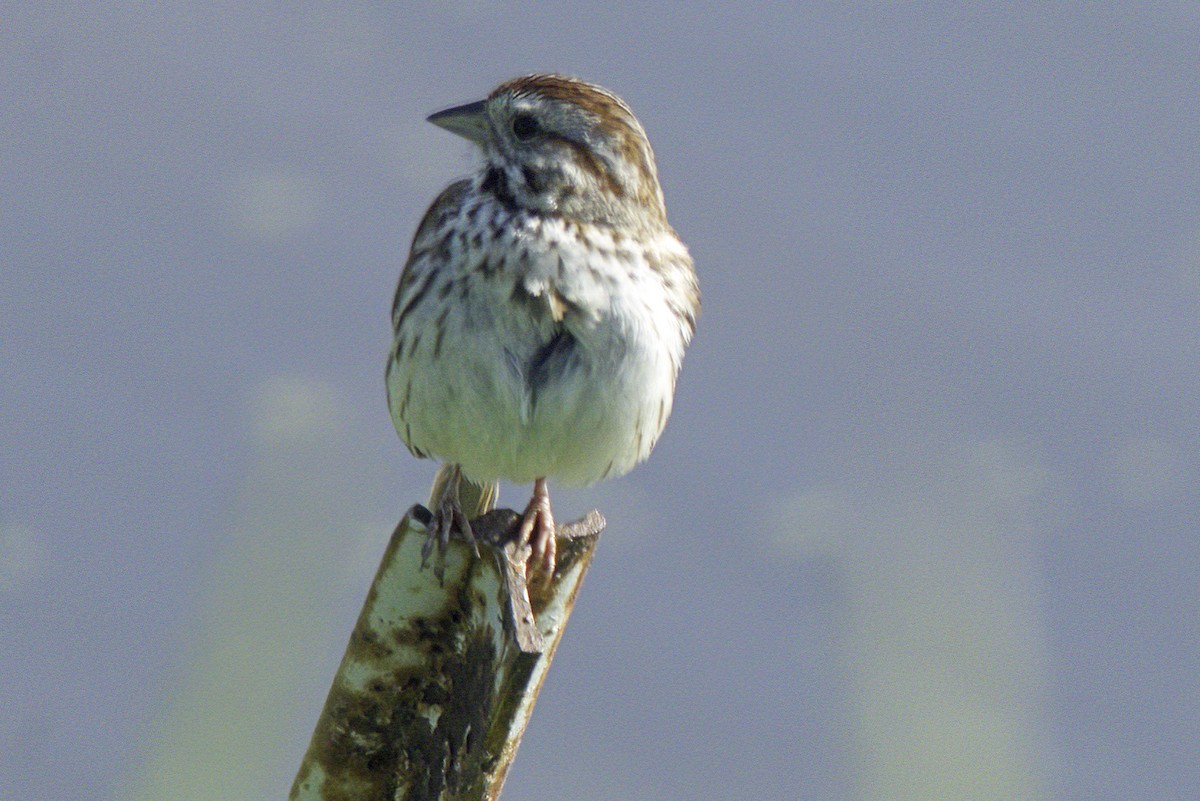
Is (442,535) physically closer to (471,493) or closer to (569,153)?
(569,153)

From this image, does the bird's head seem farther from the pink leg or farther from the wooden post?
the wooden post

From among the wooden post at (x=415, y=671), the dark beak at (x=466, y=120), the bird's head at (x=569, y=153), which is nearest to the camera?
the wooden post at (x=415, y=671)

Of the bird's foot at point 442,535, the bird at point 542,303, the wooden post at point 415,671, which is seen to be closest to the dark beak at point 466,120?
the bird at point 542,303

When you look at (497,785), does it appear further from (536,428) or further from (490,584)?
(536,428)

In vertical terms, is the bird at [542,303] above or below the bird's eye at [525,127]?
below

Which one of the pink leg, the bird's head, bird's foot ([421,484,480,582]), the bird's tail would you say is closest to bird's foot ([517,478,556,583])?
the pink leg

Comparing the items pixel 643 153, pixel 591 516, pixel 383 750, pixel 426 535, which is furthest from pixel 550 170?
pixel 383 750

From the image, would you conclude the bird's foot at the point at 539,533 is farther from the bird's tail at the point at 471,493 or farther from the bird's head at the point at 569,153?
the bird's head at the point at 569,153

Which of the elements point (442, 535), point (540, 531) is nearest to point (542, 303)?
point (540, 531)
